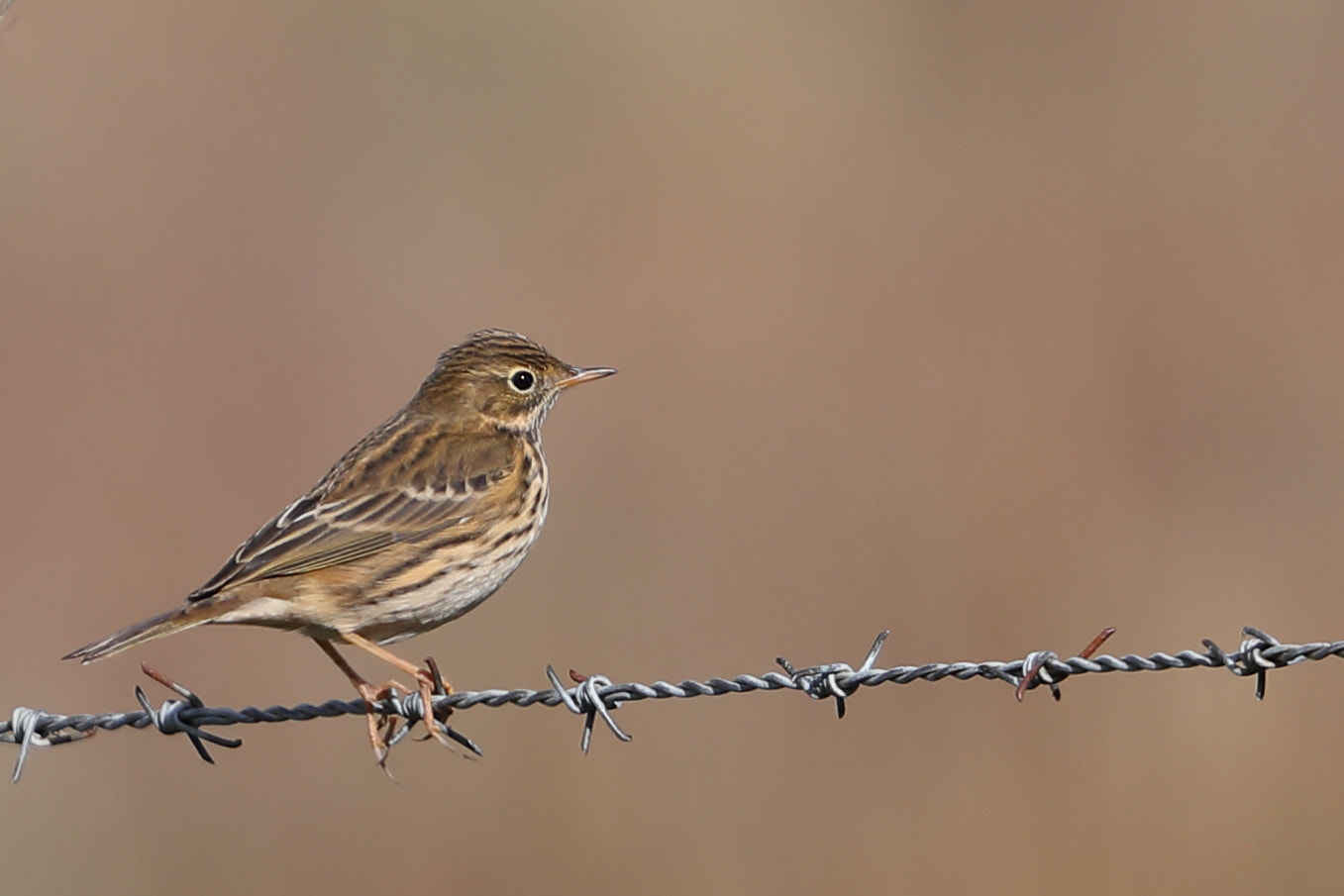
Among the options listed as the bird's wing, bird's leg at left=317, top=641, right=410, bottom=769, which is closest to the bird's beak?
the bird's wing

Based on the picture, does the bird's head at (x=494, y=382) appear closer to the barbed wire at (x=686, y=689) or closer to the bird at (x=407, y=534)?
the bird at (x=407, y=534)

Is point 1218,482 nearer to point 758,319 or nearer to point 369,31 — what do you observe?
point 758,319

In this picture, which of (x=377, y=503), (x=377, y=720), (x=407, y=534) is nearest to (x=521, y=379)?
(x=377, y=503)

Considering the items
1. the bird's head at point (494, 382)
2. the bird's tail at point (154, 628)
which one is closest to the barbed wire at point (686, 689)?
the bird's tail at point (154, 628)

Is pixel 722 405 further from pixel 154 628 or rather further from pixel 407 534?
pixel 154 628

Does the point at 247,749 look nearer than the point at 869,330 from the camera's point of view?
Yes

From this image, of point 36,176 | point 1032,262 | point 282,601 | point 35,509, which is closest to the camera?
point 282,601

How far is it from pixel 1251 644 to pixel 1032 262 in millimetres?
9793

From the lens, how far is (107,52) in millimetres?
18328

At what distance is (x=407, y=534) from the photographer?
7387mm

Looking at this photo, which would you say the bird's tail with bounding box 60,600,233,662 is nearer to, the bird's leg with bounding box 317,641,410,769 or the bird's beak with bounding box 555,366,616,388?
the bird's leg with bounding box 317,641,410,769

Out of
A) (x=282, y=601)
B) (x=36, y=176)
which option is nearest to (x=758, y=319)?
(x=36, y=176)

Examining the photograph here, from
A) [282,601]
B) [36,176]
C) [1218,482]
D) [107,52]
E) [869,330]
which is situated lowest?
[282,601]

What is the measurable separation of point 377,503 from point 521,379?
1093mm
